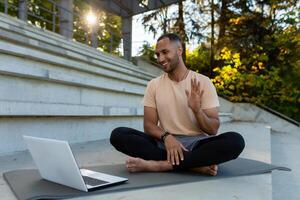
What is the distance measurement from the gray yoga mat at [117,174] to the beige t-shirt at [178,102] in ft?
0.90

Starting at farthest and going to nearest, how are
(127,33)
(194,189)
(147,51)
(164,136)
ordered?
(147,51), (127,33), (164,136), (194,189)

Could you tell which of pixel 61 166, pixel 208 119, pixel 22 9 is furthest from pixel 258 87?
pixel 61 166

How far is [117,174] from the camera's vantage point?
192 cm

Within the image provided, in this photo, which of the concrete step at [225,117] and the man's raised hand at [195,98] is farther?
the concrete step at [225,117]

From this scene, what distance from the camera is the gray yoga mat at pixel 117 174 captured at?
4.89 ft

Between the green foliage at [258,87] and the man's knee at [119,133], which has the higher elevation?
the green foliage at [258,87]

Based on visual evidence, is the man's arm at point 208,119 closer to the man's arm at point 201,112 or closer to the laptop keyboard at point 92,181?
the man's arm at point 201,112

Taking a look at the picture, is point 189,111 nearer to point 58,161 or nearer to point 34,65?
point 58,161

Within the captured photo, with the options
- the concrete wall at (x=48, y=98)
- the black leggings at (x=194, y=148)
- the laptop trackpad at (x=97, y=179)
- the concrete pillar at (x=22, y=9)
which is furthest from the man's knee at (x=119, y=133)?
the concrete pillar at (x=22, y=9)

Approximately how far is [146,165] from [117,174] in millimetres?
158

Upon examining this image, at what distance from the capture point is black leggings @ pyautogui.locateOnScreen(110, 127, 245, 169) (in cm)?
186

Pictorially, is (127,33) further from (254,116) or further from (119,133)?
(119,133)

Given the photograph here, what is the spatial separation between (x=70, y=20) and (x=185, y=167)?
17.9 ft

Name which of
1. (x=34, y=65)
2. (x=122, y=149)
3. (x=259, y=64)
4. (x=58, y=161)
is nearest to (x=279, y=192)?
(x=122, y=149)
